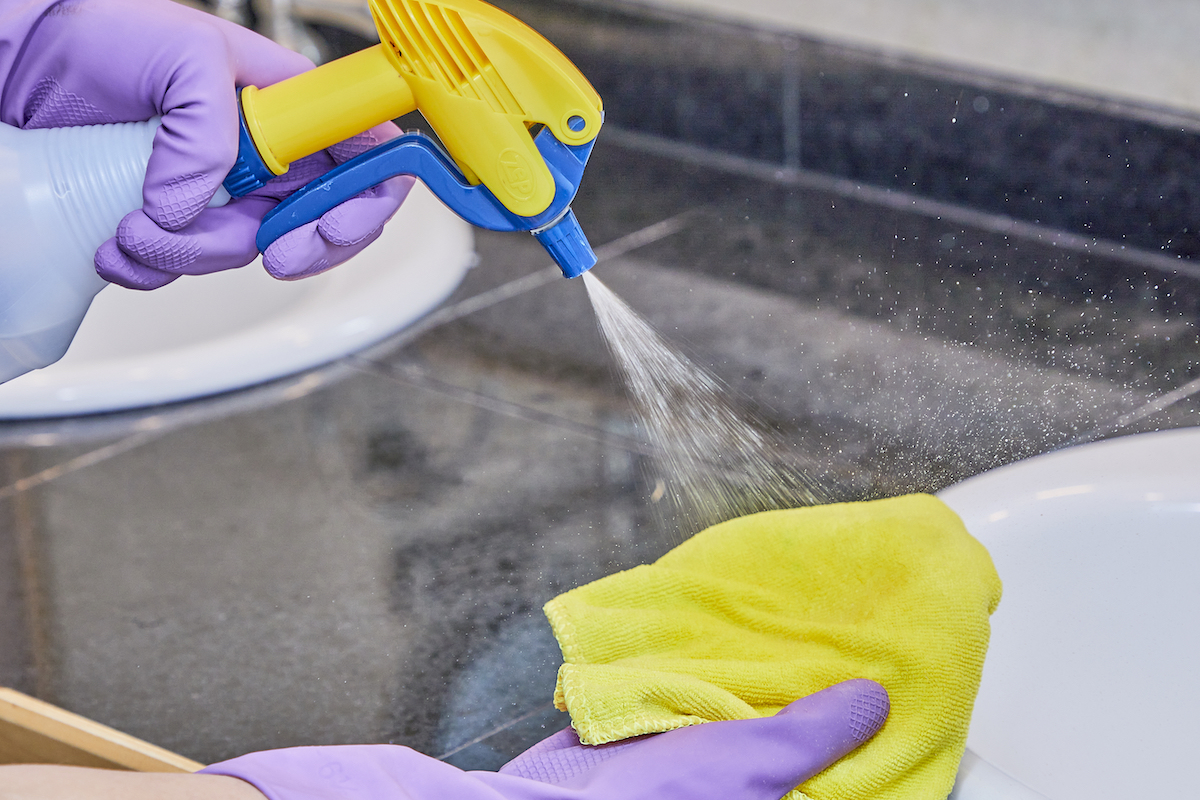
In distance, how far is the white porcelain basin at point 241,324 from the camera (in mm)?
804

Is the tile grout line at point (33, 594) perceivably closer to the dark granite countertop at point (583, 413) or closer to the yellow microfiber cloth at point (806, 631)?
the dark granite countertop at point (583, 413)

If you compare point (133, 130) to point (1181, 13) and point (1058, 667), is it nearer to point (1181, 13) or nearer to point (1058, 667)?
point (1058, 667)

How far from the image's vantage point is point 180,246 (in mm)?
389

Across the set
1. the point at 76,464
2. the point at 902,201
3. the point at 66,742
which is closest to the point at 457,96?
the point at 66,742

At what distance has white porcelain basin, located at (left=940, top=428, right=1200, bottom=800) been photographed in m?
0.52

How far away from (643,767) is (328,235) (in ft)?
0.64

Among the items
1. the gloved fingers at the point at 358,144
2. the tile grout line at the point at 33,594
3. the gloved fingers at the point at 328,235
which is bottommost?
the tile grout line at the point at 33,594

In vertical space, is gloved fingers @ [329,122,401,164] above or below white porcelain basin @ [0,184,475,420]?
above

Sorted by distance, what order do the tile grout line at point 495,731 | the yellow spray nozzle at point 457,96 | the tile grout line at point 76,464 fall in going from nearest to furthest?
1. the yellow spray nozzle at point 457,96
2. the tile grout line at point 495,731
3. the tile grout line at point 76,464

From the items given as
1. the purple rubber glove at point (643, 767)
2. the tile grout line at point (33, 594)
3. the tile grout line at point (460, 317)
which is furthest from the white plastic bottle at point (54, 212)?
the tile grout line at point (460, 317)

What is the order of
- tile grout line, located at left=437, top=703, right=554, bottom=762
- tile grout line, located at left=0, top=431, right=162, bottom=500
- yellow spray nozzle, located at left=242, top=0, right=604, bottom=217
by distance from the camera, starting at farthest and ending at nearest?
tile grout line, located at left=0, top=431, right=162, bottom=500
tile grout line, located at left=437, top=703, right=554, bottom=762
yellow spray nozzle, located at left=242, top=0, right=604, bottom=217

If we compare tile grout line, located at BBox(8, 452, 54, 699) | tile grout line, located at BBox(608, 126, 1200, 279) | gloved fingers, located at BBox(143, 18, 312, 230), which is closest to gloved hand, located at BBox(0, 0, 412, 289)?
gloved fingers, located at BBox(143, 18, 312, 230)

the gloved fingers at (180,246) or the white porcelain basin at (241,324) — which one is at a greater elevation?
the gloved fingers at (180,246)

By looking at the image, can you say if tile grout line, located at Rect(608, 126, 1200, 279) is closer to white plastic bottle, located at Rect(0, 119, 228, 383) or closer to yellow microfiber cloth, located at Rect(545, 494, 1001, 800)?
yellow microfiber cloth, located at Rect(545, 494, 1001, 800)
